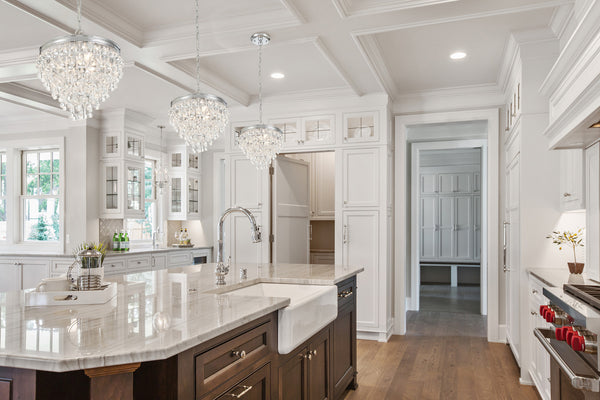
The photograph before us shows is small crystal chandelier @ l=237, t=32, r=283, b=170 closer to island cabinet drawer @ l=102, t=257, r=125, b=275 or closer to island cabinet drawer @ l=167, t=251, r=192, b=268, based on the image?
island cabinet drawer @ l=102, t=257, r=125, b=275

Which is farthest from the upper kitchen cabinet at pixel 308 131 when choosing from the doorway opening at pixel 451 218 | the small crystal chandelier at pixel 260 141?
the doorway opening at pixel 451 218

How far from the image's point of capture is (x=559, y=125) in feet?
8.81

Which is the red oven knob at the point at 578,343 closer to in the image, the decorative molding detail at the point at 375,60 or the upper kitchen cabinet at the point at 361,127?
the decorative molding detail at the point at 375,60

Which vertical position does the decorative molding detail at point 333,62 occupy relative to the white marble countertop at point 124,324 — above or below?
above

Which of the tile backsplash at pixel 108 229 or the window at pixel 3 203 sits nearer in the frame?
the tile backsplash at pixel 108 229

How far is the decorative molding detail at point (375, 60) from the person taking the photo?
145 inches

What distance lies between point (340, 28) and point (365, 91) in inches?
68.8

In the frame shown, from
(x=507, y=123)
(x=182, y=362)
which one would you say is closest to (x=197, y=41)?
(x=182, y=362)

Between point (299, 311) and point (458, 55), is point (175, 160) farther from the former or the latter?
point (299, 311)

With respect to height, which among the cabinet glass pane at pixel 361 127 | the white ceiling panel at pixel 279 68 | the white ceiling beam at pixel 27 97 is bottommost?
the cabinet glass pane at pixel 361 127

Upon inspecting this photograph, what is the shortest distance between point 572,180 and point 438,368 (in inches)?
77.6

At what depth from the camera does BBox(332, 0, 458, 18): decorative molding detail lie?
2971 mm

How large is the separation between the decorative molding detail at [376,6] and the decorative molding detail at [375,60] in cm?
33

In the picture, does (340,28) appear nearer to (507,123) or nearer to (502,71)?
(502,71)
